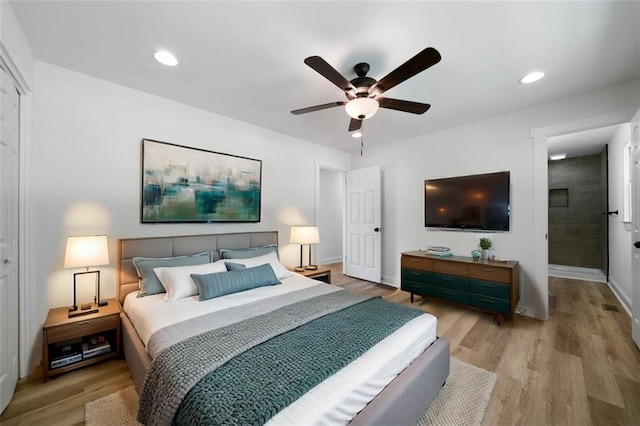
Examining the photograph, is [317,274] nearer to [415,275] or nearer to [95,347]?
[415,275]

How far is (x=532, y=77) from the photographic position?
2.36 m

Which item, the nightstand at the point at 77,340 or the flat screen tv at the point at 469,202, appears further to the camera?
the flat screen tv at the point at 469,202

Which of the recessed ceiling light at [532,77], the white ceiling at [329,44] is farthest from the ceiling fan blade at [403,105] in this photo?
the recessed ceiling light at [532,77]

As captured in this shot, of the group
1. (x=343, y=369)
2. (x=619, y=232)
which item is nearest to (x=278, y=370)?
(x=343, y=369)

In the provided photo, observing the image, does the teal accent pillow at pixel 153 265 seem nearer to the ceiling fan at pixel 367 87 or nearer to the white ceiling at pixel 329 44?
the white ceiling at pixel 329 44

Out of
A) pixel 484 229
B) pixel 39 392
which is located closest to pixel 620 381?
pixel 484 229

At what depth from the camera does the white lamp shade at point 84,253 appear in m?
2.04

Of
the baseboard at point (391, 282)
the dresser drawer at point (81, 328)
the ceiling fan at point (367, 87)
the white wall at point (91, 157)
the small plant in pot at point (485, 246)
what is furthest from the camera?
the baseboard at point (391, 282)

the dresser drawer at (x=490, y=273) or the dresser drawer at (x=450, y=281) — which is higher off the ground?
the dresser drawer at (x=490, y=273)

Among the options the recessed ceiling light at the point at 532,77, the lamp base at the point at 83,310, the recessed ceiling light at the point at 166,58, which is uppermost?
the recessed ceiling light at the point at 166,58

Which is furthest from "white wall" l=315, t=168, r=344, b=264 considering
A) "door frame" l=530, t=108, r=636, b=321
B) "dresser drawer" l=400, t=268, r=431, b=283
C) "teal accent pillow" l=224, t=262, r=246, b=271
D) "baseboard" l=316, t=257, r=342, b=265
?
"door frame" l=530, t=108, r=636, b=321

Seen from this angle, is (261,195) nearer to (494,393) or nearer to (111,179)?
(111,179)

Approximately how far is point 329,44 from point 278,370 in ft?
6.97

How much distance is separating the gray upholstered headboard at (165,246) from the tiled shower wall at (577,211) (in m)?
6.05
